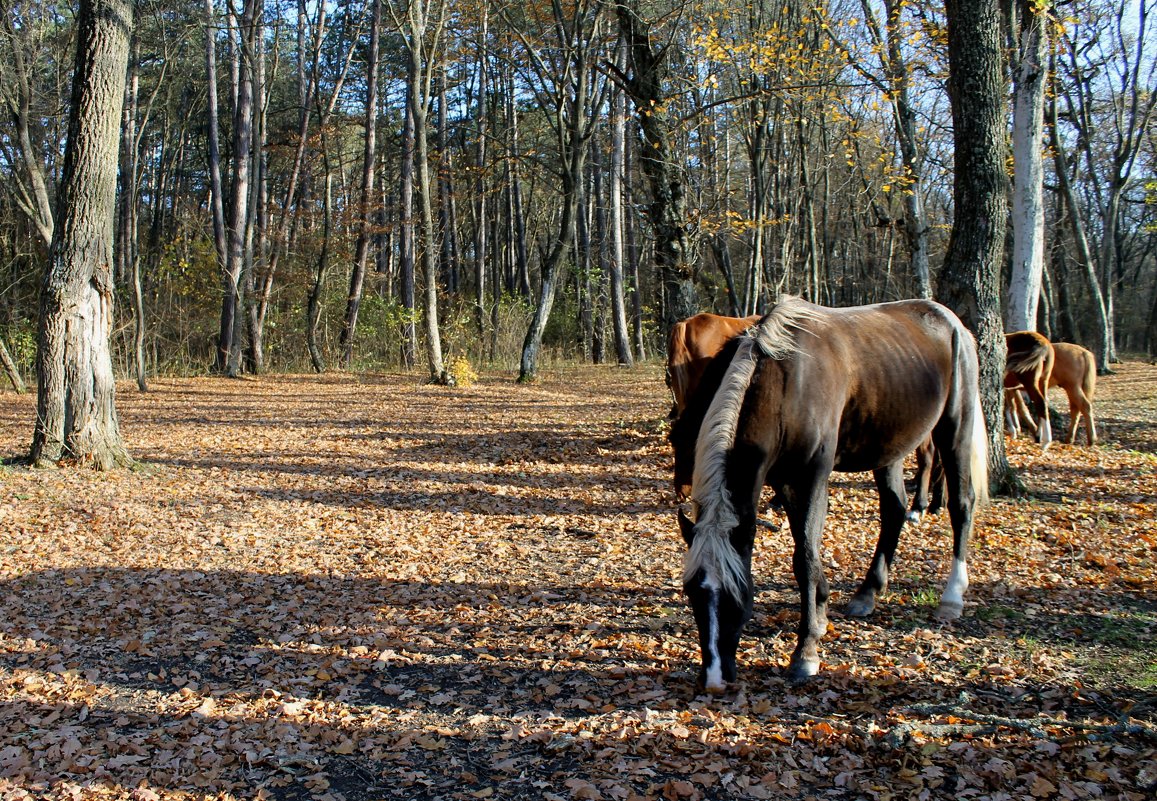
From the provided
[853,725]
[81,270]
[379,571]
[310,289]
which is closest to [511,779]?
[853,725]

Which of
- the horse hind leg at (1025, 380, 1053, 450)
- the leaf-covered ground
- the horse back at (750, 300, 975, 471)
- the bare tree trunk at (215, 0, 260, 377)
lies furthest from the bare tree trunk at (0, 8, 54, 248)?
the horse hind leg at (1025, 380, 1053, 450)

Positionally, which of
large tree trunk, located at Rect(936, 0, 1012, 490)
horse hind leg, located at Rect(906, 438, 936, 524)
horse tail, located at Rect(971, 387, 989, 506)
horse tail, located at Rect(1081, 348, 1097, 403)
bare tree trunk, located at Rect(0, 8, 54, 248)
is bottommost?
horse hind leg, located at Rect(906, 438, 936, 524)

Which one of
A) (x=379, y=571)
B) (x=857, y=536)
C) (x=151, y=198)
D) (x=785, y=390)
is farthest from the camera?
(x=151, y=198)

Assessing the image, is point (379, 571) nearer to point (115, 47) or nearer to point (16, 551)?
point (16, 551)

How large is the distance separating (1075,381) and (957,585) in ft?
25.4

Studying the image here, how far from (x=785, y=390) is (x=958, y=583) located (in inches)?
81.5

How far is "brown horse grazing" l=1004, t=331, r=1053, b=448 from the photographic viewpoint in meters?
10.5

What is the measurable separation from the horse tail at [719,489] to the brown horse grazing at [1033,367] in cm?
764

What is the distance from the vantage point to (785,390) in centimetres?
432

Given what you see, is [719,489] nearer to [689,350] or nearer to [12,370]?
[689,350]

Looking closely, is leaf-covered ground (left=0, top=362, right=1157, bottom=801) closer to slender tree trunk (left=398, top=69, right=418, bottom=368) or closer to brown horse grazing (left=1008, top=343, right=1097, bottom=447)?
brown horse grazing (left=1008, top=343, right=1097, bottom=447)

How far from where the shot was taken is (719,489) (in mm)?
4020

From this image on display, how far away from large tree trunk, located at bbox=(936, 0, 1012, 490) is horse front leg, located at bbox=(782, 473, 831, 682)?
13.4 ft

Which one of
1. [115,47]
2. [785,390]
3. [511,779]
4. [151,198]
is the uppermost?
[151,198]
